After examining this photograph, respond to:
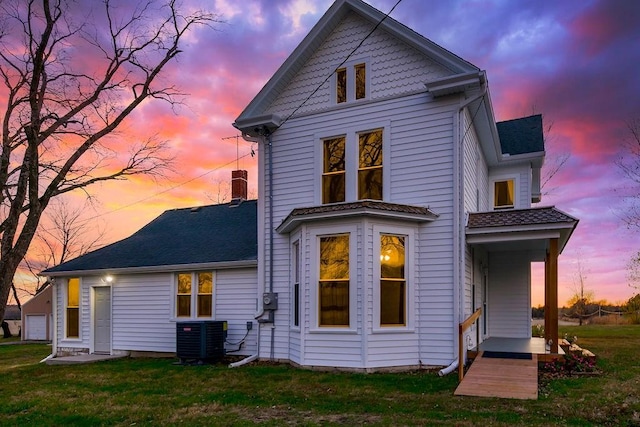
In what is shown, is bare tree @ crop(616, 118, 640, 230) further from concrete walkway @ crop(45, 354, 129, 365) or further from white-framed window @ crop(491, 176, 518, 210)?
concrete walkway @ crop(45, 354, 129, 365)

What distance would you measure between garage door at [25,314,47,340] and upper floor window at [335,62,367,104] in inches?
984

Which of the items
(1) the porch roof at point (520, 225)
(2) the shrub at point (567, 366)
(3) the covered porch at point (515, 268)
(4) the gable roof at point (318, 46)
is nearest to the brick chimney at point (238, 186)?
(4) the gable roof at point (318, 46)

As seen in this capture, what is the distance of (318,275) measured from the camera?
34.4 feet

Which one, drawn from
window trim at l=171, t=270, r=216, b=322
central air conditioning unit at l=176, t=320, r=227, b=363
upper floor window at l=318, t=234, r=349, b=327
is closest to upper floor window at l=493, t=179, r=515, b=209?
upper floor window at l=318, t=234, r=349, b=327

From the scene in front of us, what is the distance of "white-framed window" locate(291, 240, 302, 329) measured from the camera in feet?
36.5

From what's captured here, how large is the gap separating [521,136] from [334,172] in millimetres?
7424

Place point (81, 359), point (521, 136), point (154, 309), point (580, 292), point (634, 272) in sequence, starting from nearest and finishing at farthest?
point (81, 359)
point (154, 309)
point (521, 136)
point (634, 272)
point (580, 292)

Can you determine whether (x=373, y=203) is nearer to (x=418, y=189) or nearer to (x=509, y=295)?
(x=418, y=189)

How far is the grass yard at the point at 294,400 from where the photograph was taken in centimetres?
644

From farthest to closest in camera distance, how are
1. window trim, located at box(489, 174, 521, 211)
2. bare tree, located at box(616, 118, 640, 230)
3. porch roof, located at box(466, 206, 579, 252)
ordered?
1. bare tree, located at box(616, 118, 640, 230)
2. window trim, located at box(489, 174, 521, 211)
3. porch roof, located at box(466, 206, 579, 252)

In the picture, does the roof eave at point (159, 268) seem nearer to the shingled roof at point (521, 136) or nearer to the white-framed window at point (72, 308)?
the white-framed window at point (72, 308)

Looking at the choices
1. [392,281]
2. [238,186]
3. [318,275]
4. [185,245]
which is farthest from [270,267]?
[238,186]

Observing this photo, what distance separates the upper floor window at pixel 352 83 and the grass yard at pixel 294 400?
6166 mm

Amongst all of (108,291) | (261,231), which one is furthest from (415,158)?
(108,291)
